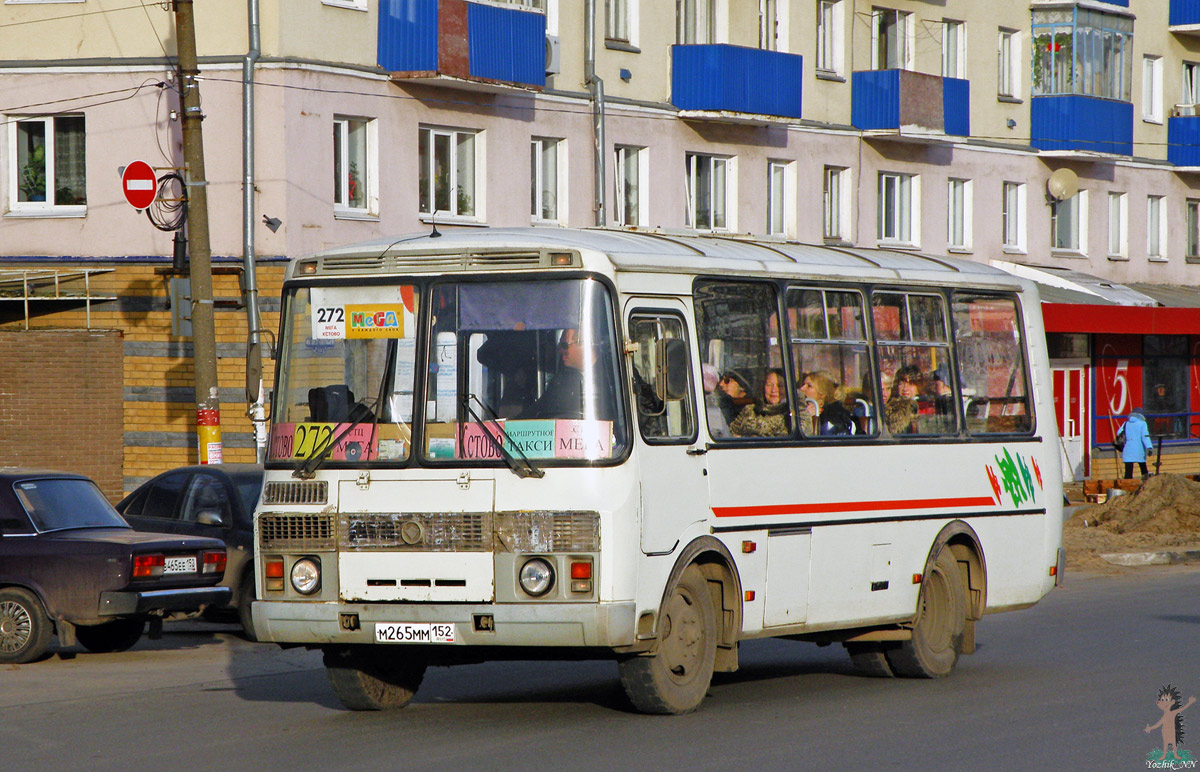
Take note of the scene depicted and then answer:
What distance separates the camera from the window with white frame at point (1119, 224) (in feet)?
137

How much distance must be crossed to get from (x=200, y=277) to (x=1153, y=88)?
1239 inches

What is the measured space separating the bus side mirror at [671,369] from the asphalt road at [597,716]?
1808 millimetres

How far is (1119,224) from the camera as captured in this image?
4219 centimetres

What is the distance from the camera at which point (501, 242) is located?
9.48 m

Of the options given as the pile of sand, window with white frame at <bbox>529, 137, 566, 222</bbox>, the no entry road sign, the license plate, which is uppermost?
window with white frame at <bbox>529, 137, 566, 222</bbox>

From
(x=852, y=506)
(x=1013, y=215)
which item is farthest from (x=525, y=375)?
(x=1013, y=215)

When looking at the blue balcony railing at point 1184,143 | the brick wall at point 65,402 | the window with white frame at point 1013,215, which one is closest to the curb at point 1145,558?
the brick wall at point 65,402

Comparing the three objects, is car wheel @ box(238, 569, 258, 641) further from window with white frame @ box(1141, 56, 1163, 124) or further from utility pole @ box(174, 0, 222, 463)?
window with white frame @ box(1141, 56, 1163, 124)

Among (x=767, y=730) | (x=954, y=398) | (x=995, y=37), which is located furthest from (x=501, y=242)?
(x=995, y=37)

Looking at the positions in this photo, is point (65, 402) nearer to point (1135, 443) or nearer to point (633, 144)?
point (633, 144)

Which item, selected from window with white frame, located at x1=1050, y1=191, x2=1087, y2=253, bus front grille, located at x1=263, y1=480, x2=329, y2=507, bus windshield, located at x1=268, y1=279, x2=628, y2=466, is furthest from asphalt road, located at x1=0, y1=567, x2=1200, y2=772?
window with white frame, located at x1=1050, y1=191, x2=1087, y2=253

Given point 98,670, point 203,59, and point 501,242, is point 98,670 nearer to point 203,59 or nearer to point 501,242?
point 501,242

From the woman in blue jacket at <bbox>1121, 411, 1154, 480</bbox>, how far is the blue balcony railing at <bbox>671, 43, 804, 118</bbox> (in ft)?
29.8

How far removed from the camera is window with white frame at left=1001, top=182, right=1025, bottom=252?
38375 millimetres
